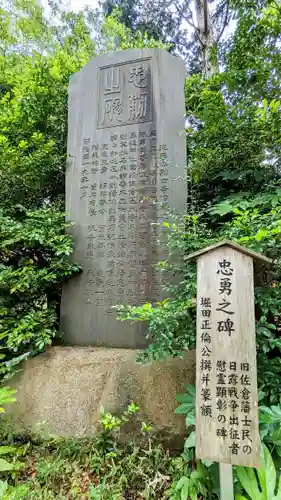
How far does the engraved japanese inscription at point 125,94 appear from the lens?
11.0 feet

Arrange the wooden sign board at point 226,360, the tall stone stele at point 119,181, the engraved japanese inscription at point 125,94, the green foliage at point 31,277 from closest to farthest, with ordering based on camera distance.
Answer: the wooden sign board at point 226,360 → the green foliage at point 31,277 → the tall stone stele at point 119,181 → the engraved japanese inscription at point 125,94

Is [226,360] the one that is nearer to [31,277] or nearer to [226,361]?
[226,361]

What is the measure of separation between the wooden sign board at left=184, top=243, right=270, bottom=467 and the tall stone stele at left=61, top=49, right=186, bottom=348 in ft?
4.00

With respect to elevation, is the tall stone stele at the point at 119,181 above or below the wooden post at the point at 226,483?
above

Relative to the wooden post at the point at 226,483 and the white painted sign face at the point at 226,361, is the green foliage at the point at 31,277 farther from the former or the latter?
the wooden post at the point at 226,483

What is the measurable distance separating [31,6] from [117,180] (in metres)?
7.22

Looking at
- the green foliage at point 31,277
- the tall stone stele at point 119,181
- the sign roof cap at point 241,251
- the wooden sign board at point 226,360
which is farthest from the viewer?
the tall stone stele at point 119,181

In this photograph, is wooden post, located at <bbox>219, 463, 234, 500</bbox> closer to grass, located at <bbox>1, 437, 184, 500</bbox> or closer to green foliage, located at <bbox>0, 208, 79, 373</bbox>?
grass, located at <bbox>1, 437, 184, 500</bbox>

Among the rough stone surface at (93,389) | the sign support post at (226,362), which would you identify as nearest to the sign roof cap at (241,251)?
the sign support post at (226,362)

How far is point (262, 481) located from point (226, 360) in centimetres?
69

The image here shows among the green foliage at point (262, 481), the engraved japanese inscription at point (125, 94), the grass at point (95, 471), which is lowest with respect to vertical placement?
the grass at point (95, 471)

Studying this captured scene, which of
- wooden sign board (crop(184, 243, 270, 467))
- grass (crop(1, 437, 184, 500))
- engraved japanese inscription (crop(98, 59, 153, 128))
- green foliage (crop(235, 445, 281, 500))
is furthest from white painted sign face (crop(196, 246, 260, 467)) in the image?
engraved japanese inscription (crop(98, 59, 153, 128))

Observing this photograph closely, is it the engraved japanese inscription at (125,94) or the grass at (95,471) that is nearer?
the grass at (95,471)

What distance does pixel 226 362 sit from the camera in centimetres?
154
